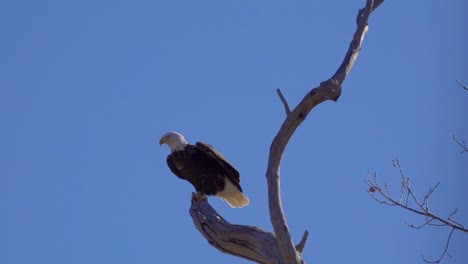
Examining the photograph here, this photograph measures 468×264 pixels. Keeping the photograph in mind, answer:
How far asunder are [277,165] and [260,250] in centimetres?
63

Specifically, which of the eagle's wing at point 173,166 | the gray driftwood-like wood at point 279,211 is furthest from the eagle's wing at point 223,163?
the gray driftwood-like wood at point 279,211

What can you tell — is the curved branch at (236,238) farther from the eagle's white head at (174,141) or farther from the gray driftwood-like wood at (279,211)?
the eagle's white head at (174,141)

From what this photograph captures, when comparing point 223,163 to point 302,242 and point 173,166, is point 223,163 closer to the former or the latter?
point 173,166

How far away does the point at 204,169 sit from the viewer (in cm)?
927

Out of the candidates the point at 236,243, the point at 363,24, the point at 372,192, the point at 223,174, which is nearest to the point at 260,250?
the point at 236,243

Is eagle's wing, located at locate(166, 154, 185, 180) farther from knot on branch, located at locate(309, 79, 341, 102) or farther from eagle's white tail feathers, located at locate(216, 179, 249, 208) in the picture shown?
knot on branch, located at locate(309, 79, 341, 102)

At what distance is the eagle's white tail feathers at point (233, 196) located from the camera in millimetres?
9359

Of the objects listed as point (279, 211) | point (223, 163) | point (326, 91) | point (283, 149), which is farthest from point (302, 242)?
point (223, 163)

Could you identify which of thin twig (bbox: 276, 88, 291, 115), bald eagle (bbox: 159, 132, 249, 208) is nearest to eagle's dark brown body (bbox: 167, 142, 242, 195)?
bald eagle (bbox: 159, 132, 249, 208)

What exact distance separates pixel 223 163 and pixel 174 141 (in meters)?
0.61

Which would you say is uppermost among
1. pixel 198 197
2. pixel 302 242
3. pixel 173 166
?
pixel 173 166

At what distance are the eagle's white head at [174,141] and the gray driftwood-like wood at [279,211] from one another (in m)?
2.26

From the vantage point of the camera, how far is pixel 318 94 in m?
6.34

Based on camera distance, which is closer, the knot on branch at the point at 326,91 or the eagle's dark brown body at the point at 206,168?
the knot on branch at the point at 326,91
